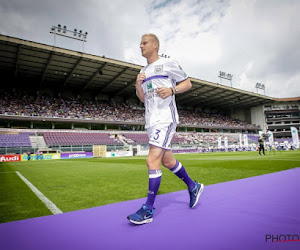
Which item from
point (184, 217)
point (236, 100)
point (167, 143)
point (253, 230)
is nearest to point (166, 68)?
point (167, 143)

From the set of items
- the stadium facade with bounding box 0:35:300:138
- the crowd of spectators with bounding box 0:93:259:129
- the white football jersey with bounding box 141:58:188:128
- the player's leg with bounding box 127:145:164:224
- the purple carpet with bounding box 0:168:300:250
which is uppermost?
the stadium facade with bounding box 0:35:300:138

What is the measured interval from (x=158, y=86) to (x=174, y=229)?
1.49m

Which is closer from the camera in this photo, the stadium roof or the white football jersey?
the white football jersey

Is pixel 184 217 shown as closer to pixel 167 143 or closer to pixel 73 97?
pixel 167 143

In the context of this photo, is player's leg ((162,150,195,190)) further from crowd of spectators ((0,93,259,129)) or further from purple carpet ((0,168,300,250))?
crowd of spectators ((0,93,259,129))

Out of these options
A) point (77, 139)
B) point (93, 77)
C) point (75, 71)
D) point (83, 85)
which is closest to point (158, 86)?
point (77, 139)

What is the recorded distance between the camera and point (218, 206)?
2.35m

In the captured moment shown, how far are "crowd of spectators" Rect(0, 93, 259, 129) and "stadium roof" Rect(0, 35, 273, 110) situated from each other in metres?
2.98

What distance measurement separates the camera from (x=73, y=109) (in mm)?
38000

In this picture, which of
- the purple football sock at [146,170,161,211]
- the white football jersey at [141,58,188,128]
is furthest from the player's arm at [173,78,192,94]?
the purple football sock at [146,170,161,211]

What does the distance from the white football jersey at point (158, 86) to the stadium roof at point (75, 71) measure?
88.9 ft

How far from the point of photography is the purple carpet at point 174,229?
1.43 m

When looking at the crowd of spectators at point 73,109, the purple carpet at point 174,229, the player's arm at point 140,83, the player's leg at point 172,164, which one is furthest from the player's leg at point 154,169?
the crowd of spectators at point 73,109

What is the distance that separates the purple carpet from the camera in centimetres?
143
